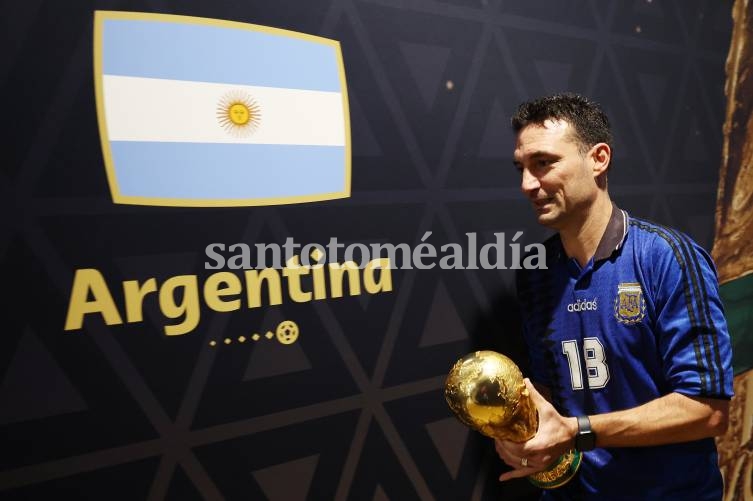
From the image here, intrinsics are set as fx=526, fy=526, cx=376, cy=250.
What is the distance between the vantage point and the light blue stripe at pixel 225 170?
98 cm

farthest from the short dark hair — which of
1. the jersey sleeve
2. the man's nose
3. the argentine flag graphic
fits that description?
the argentine flag graphic

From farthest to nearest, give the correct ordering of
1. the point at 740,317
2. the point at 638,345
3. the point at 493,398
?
the point at 740,317 < the point at 638,345 < the point at 493,398

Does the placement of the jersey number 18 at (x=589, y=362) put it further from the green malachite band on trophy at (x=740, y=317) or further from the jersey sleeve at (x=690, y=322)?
the green malachite band on trophy at (x=740, y=317)

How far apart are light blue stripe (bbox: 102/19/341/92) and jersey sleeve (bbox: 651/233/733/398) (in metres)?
0.83

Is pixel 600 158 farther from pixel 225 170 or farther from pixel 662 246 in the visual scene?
pixel 225 170

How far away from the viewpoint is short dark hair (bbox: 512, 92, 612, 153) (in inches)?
46.6

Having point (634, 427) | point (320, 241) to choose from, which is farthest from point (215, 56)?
point (634, 427)

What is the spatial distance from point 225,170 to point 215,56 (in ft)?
0.74

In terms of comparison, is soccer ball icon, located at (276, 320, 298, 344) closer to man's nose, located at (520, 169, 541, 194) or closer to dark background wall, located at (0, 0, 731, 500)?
dark background wall, located at (0, 0, 731, 500)

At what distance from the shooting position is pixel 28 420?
0.91 m

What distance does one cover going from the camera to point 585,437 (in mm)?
1073

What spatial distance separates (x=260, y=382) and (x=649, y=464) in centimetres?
87

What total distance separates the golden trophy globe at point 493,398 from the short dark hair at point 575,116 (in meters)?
0.55

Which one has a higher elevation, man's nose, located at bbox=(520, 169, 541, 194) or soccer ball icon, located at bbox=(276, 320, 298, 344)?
man's nose, located at bbox=(520, 169, 541, 194)
